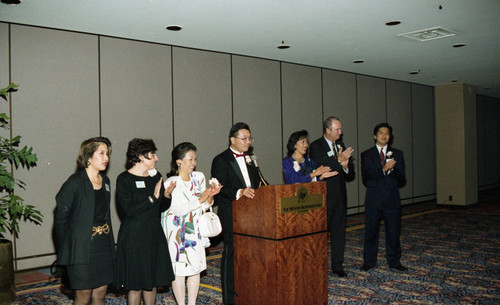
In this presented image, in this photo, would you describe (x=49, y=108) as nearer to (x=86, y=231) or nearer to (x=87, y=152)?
(x=87, y=152)

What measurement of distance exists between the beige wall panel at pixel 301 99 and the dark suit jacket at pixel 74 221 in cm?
617

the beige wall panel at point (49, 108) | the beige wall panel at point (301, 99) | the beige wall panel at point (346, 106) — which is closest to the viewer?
the beige wall panel at point (49, 108)

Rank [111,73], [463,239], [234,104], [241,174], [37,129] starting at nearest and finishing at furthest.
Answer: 1. [241,174]
2. [37,129]
3. [111,73]
4. [463,239]
5. [234,104]

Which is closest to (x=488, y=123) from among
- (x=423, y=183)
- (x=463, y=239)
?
(x=423, y=183)

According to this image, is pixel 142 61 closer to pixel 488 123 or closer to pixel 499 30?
pixel 499 30

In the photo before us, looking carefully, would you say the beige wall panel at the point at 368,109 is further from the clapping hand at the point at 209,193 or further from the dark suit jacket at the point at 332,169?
the clapping hand at the point at 209,193

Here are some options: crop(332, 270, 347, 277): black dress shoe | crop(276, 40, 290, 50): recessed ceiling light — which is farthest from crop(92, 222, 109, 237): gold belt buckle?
crop(276, 40, 290, 50): recessed ceiling light

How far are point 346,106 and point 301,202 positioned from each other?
720 centimetres

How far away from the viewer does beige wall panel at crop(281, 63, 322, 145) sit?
918 centimetres

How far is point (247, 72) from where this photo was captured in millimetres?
8477

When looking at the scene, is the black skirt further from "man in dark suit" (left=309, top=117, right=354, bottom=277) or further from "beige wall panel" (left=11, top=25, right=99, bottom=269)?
"beige wall panel" (left=11, top=25, right=99, bottom=269)

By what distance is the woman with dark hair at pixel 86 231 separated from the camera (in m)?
3.18

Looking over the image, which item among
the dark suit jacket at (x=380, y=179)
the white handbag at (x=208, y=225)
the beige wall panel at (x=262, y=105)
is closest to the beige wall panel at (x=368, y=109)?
the beige wall panel at (x=262, y=105)

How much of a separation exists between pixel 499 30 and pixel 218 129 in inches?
186
